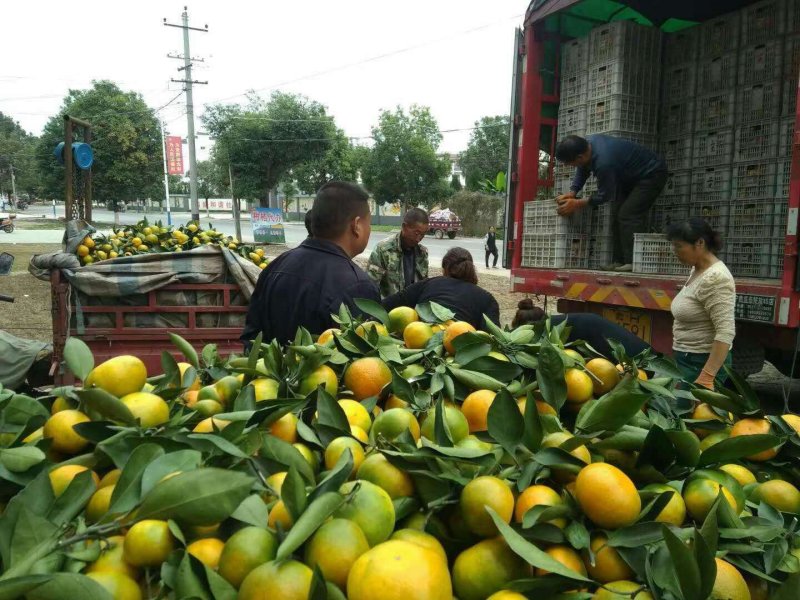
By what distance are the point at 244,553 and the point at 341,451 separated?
280 mm

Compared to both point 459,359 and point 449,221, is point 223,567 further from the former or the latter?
point 449,221

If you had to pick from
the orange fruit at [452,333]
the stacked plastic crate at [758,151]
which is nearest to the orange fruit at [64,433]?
the orange fruit at [452,333]

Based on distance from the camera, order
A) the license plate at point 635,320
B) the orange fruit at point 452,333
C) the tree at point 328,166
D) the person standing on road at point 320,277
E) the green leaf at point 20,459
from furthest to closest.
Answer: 1. the tree at point 328,166
2. the license plate at point 635,320
3. the person standing on road at point 320,277
4. the orange fruit at point 452,333
5. the green leaf at point 20,459

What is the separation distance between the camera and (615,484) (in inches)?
40.0

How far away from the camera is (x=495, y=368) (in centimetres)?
152

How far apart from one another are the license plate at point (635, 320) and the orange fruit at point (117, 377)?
433cm

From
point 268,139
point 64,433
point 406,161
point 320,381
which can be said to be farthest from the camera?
point 406,161

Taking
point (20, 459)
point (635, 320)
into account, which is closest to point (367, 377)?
point (20, 459)

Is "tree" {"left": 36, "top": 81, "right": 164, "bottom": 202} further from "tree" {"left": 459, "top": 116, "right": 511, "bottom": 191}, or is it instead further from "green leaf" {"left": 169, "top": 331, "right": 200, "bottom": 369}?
"green leaf" {"left": 169, "top": 331, "right": 200, "bottom": 369}

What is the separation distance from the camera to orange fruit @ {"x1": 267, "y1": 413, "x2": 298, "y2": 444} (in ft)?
3.98

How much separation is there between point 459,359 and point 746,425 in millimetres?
675

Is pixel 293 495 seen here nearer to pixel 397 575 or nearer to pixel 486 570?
pixel 397 575

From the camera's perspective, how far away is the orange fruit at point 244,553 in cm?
88

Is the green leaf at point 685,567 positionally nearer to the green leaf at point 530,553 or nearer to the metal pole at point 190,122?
the green leaf at point 530,553
